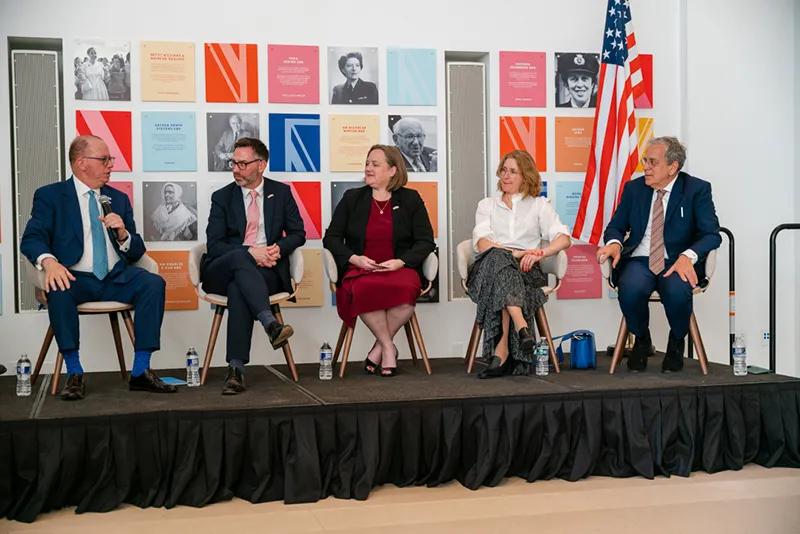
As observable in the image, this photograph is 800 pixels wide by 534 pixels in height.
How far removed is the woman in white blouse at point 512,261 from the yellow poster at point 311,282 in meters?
1.11

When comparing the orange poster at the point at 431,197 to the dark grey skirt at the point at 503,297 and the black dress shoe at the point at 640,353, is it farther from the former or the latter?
the black dress shoe at the point at 640,353

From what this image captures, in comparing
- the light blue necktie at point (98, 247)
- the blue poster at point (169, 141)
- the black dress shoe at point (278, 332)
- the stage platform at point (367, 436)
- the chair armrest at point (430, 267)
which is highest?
the blue poster at point (169, 141)

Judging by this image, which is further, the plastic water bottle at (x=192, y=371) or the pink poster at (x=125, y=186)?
the pink poster at (x=125, y=186)

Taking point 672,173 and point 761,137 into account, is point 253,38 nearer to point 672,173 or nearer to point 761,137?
point 672,173

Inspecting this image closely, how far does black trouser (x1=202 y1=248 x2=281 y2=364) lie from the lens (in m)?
4.26

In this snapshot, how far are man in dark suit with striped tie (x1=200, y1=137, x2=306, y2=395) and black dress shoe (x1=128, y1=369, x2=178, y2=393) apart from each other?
252mm

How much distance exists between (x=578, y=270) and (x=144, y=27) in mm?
3001

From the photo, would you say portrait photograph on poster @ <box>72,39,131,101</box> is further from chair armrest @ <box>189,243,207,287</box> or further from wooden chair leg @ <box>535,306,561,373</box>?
wooden chair leg @ <box>535,306,561,373</box>

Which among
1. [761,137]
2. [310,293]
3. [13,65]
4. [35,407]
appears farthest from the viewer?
[761,137]

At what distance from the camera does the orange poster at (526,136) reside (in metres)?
5.81

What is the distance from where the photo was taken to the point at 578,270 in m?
5.93

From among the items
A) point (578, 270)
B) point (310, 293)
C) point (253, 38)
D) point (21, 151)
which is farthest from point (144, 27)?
point (578, 270)

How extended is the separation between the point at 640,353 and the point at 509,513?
155 centimetres

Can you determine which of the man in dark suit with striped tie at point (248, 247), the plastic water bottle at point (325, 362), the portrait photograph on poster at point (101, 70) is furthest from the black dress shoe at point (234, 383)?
the portrait photograph on poster at point (101, 70)
